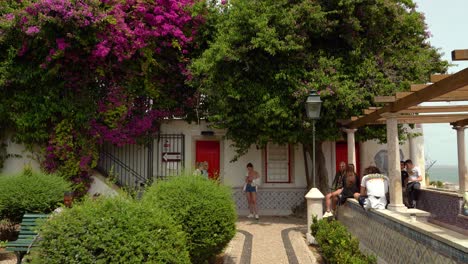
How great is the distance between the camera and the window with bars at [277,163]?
15039 millimetres

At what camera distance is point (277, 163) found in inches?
595

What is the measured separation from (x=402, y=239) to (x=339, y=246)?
152cm

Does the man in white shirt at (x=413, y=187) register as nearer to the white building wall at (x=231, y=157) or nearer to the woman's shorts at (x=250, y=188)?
the woman's shorts at (x=250, y=188)

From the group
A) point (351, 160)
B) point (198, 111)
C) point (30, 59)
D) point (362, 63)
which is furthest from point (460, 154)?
point (30, 59)

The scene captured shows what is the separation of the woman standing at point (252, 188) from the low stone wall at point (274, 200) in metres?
0.77

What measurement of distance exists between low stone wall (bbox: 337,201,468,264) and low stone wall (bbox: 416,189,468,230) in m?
1.48

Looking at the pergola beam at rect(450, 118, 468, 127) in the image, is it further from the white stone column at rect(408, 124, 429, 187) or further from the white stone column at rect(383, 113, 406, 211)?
the white stone column at rect(408, 124, 429, 187)

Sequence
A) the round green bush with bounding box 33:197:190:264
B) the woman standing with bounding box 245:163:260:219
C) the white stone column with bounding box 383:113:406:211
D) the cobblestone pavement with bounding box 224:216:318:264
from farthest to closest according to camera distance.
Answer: the woman standing with bounding box 245:163:260:219
the cobblestone pavement with bounding box 224:216:318:264
the white stone column with bounding box 383:113:406:211
the round green bush with bounding box 33:197:190:264

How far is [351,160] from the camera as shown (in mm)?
10773

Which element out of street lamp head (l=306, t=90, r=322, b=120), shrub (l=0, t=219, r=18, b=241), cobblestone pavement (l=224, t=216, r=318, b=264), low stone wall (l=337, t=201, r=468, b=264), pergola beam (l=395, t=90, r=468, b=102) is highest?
street lamp head (l=306, t=90, r=322, b=120)

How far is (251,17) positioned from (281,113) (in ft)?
8.82

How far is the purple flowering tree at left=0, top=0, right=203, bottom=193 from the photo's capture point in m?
12.5

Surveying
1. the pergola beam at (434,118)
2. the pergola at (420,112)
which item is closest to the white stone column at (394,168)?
the pergola at (420,112)

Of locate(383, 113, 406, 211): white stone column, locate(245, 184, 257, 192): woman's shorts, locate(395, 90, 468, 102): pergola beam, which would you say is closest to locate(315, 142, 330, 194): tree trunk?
locate(245, 184, 257, 192): woman's shorts
